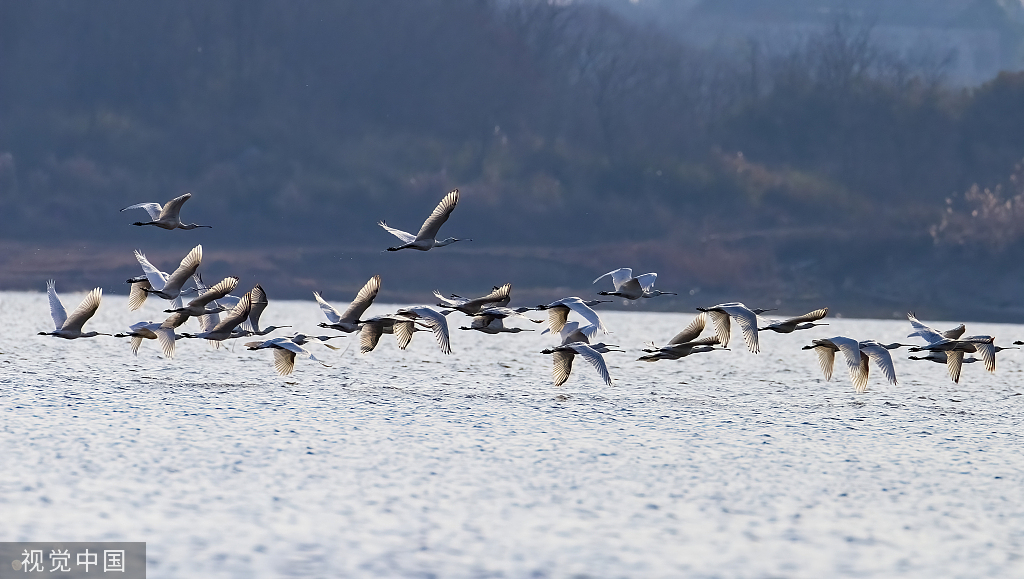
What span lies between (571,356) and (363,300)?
191 inches

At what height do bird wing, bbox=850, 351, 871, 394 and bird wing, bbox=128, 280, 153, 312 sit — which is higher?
bird wing, bbox=128, 280, 153, 312

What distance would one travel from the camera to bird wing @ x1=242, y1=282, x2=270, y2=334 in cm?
2773

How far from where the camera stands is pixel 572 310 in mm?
27312

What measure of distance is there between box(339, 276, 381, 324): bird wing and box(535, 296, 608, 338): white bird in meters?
3.27

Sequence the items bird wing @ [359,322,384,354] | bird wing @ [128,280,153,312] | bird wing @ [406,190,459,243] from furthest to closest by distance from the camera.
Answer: bird wing @ [128,280,153,312] < bird wing @ [359,322,384,354] < bird wing @ [406,190,459,243]

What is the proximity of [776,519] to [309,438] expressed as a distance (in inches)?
405

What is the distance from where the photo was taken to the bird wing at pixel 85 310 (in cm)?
2730

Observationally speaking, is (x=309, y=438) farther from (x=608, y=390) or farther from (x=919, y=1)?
(x=919, y=1)

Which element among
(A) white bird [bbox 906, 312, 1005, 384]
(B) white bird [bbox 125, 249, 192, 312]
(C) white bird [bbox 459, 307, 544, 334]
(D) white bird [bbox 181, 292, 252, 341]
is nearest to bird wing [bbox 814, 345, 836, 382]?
(A) white bird [bbox 906, 312, 1005, 384]

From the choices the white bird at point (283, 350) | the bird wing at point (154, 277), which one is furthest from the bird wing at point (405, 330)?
the bird wing at point (154, 277)

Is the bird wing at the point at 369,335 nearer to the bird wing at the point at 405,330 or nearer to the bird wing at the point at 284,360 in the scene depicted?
the bird wing at the point at 405,330

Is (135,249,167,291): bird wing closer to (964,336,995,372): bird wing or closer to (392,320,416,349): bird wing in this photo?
(392,320,416,349): bird wing

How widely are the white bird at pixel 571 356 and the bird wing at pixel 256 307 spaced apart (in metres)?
5.74

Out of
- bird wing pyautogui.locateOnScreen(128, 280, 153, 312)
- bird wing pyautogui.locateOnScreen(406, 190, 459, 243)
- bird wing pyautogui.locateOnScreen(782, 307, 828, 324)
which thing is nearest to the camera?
bird wing pyautogui.locateOnScreen(782, 307, 828, 324)
